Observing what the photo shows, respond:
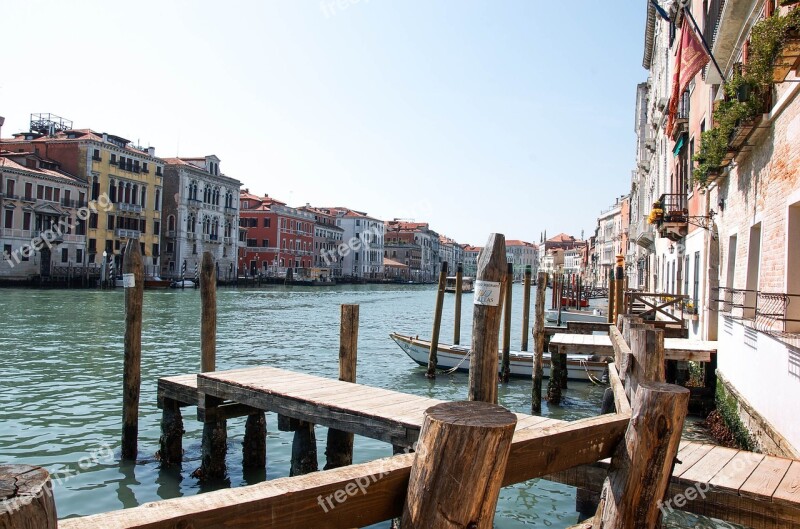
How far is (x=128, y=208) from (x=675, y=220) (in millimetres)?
42212

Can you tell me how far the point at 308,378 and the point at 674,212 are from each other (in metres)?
9.85

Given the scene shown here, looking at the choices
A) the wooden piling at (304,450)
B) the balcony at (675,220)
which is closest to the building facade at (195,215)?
the balcony at (675,220)

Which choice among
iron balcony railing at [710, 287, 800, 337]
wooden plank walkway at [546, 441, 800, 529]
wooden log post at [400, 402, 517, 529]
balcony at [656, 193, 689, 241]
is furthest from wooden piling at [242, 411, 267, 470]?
balcony at [656, 193, 689, 241]

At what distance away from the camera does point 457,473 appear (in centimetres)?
195

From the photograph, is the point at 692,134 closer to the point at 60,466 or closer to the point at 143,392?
the point at 143,392

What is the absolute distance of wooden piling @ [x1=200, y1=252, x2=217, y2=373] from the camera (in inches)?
303

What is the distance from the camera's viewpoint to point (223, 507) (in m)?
1.82

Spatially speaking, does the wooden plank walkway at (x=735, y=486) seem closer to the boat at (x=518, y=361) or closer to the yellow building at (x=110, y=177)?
the boat at (x=518, y=361)

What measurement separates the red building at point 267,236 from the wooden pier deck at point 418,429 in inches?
2377

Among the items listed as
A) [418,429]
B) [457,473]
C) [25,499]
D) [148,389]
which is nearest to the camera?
[25,499]

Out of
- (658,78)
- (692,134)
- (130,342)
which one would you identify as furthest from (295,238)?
(130,342)

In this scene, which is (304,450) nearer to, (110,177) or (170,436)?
(170,436)

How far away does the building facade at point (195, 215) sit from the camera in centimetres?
5359

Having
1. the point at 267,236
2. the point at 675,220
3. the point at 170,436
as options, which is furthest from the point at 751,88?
the point at 267,236
